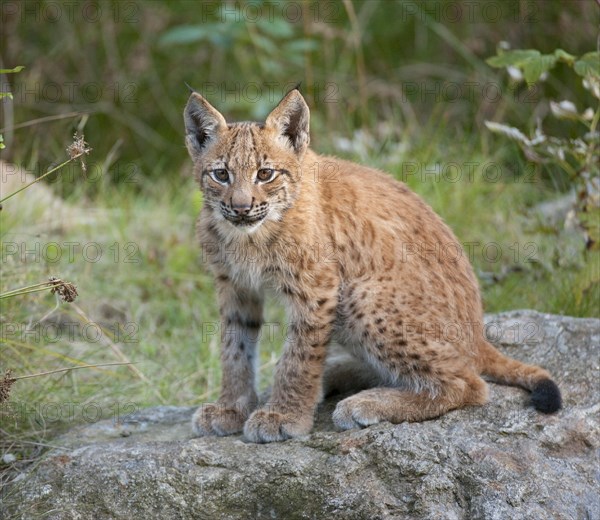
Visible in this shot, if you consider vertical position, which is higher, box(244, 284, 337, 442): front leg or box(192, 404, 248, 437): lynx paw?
box(244, 284, 337, 442): front leg

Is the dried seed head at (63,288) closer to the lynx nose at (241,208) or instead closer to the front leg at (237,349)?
the lynx nose at (241,208)

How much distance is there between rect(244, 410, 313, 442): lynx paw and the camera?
441cm

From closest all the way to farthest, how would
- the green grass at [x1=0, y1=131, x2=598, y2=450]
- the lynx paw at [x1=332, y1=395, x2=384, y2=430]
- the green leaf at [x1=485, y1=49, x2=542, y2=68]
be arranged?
the lynx paw at [x1=332, y1=395, x2=384, y2=430], the green leaf at [x1=485, y1=49, x2=542, y2=68], the green grass at [x1=0, y1=131, x2=598, y2=450]

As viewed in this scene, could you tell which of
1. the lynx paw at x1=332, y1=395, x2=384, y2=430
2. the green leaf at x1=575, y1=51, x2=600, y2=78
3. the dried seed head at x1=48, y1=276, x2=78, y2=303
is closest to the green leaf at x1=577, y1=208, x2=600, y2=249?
the green leaf at x1=575, y1=51, x2=600, y2=78

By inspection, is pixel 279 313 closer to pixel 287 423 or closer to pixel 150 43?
pixel 287 423

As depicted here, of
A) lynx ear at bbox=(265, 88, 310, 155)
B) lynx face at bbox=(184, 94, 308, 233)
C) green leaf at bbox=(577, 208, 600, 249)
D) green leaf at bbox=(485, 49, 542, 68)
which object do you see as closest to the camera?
lynx face at bbox=(184, 94, 308, 233)

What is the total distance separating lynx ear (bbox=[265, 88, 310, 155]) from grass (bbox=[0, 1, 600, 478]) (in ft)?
5.17

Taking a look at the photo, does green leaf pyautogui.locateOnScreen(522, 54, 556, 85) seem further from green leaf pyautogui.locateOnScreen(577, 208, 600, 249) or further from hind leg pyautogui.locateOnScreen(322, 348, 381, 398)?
hind leg pyautogui.locateOnScreen(322, 348, 381, 398)

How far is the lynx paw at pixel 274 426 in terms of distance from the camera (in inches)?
174

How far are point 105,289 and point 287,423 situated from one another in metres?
2.83

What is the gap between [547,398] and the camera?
4.23 metres

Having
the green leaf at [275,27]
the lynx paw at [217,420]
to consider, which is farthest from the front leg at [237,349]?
the green leaf at [275,27]

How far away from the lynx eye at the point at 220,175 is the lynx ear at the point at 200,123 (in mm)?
245

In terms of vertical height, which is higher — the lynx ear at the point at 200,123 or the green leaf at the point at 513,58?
the green leaf at the point at 513,58
